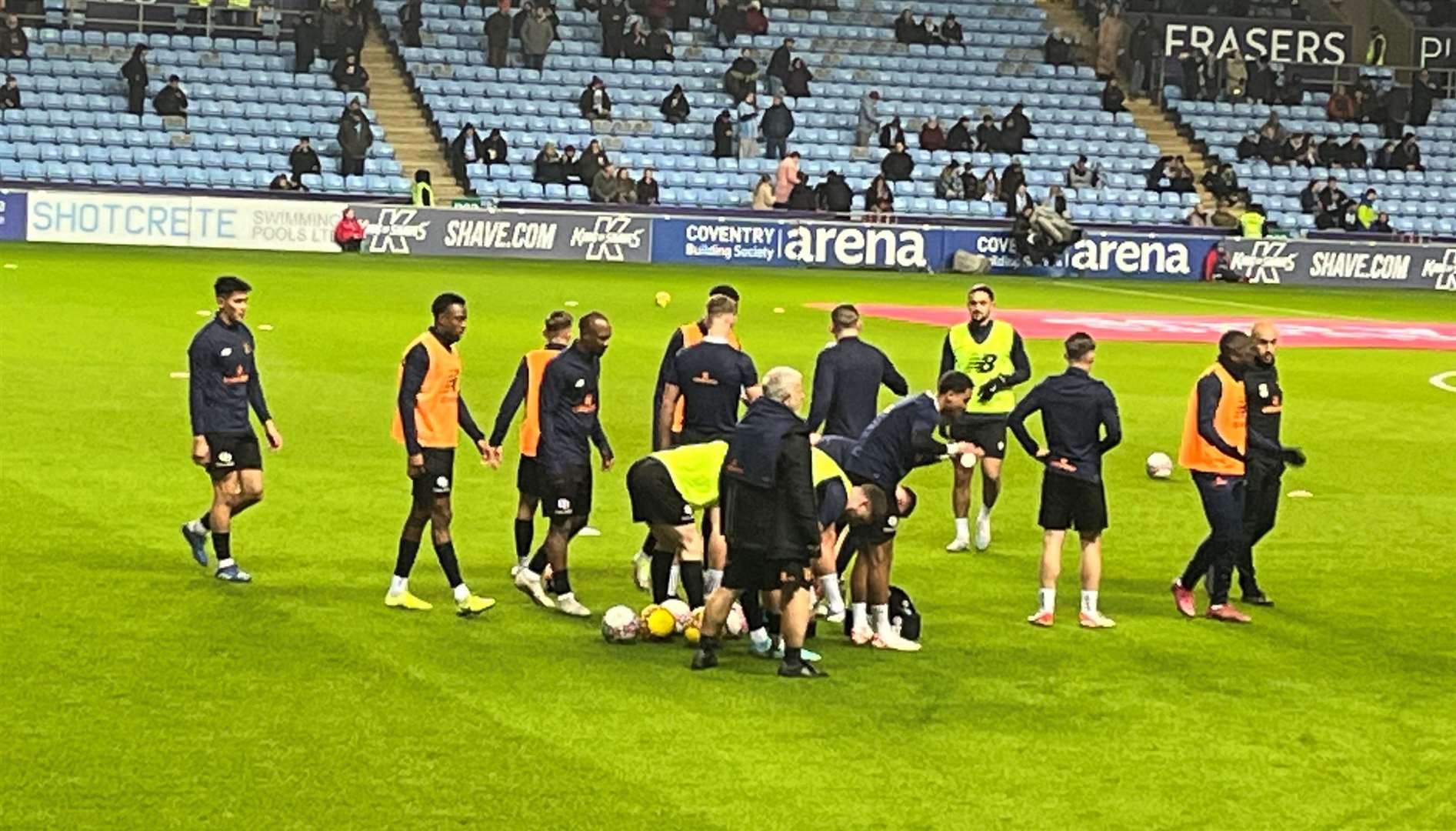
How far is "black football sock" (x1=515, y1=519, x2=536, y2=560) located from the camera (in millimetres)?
13711

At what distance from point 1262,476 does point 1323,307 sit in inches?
1062

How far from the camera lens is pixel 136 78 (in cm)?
4466

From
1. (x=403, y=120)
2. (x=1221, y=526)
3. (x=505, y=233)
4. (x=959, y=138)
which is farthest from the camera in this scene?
(x=959, y=138)

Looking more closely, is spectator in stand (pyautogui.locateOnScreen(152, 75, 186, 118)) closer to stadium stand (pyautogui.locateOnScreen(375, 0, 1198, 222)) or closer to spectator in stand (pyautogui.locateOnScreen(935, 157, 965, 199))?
stadium stand (pyautogui.locateOnScreen(375, 0, 1198, 222))

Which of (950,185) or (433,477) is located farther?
(950,185)

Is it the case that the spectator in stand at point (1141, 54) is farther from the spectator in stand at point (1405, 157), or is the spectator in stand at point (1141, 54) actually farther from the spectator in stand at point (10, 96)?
the spectator in stand at point (10, 96)

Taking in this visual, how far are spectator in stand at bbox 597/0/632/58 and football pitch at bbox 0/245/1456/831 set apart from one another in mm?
28966

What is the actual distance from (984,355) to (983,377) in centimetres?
16

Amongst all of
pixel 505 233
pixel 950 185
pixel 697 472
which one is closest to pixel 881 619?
pixel 697 472

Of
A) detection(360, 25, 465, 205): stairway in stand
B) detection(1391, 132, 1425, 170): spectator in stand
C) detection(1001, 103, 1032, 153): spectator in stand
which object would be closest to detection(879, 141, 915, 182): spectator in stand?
detection(1001, 103, 1032, 153): spectator in stand

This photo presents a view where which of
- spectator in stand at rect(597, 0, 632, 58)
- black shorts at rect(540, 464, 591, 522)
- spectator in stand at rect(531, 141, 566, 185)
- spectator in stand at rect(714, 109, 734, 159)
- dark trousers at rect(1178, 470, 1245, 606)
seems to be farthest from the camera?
spectator in stand at rect(597, 0, 632, 58)

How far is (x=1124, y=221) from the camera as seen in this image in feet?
162

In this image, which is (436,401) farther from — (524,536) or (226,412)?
(226,412)

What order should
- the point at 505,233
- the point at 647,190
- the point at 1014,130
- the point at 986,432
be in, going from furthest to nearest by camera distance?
the point at 1014,130 → the point at 647,190 → the point at 505,233 → the point at 986,432
